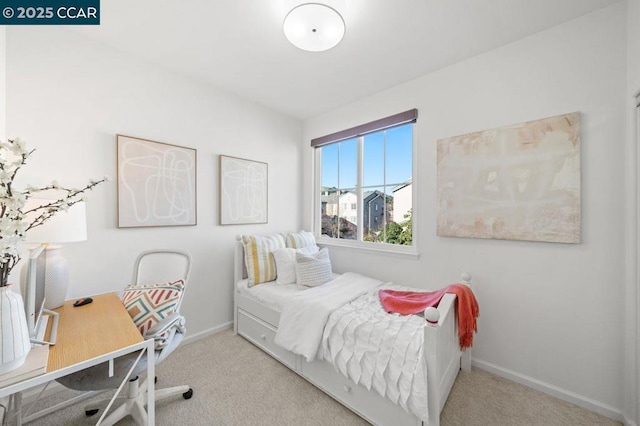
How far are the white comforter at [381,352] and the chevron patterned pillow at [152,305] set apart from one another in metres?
0.99

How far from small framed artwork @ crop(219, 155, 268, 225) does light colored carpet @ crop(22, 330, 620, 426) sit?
1411 millimetres

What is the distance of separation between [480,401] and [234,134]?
3.17 m

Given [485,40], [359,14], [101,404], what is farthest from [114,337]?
[485,40]

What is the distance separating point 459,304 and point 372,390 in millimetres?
801

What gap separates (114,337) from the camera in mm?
1150

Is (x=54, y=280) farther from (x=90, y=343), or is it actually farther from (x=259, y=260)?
(x=259, y=260)

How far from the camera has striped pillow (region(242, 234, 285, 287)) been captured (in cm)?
250

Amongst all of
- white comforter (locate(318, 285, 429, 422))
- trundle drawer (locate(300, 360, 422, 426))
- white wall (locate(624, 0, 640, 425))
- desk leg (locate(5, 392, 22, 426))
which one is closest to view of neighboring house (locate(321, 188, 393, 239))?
white comforter (locate(318, 285, 429, 422))

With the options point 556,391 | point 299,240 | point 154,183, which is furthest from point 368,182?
point 556,391

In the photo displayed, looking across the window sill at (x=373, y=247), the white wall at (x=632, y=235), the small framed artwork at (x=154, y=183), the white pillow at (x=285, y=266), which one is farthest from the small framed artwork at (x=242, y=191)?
the white wall at (x=632, y=235)

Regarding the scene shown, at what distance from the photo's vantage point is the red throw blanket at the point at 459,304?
1693mm

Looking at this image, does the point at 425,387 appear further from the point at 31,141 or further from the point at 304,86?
the point at 31,141

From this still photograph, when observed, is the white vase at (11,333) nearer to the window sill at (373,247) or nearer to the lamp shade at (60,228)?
the lamp shade at (60,228)

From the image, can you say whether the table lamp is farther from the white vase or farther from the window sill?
the window sill
